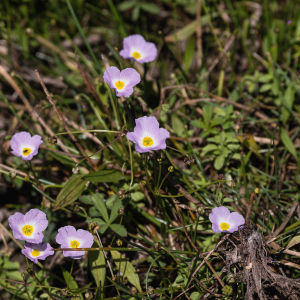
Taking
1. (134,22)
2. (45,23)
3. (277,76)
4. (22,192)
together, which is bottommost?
(22,192)

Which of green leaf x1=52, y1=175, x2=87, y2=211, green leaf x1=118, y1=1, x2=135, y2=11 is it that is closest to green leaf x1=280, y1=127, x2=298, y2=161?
green leaf x1=52, y1=175, x2=87, y2=211

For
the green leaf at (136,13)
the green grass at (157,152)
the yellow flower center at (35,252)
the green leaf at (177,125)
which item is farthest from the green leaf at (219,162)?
the green leaf at (136,13)

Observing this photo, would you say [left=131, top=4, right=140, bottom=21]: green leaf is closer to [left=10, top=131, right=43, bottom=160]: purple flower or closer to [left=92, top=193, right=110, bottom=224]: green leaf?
[left=10, top=131, right=43, bottom=160]: purple flower

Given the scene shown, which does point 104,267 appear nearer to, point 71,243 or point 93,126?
point 71,243

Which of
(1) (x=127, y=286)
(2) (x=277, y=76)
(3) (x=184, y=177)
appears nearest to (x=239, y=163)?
(3) (x=184, y=177)

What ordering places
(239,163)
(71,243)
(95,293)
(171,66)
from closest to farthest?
(71,243)
(95,293)
(239,163)
(171,66)

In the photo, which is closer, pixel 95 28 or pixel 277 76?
pixel 277 76
